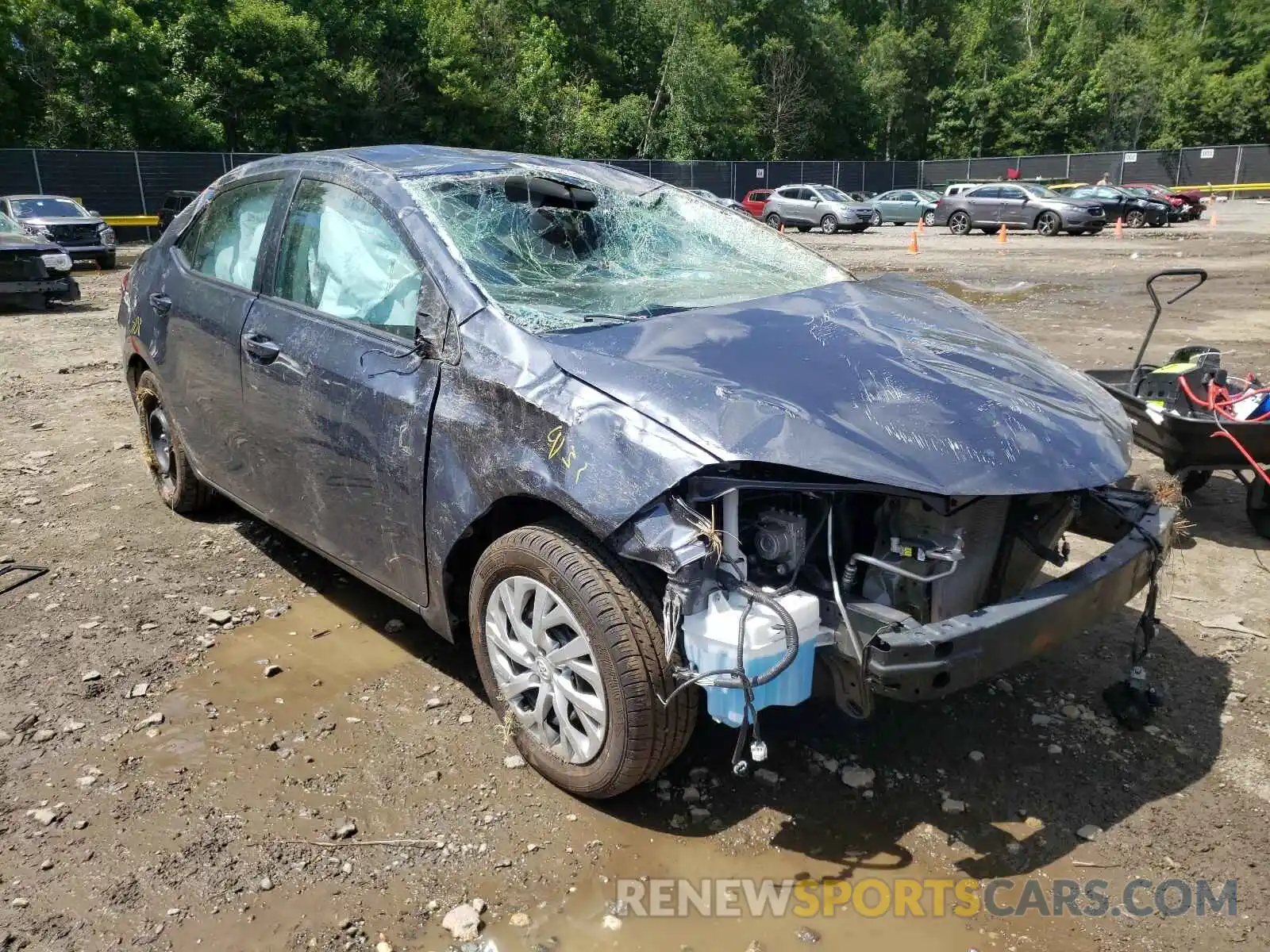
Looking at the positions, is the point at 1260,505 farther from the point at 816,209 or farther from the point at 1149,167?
the point at 1149,167

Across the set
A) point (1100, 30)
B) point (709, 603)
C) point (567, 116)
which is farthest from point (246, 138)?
point (1100, 30)

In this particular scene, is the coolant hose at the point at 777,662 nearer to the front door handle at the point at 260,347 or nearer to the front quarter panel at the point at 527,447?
the front quarter panel at the point at 527,447

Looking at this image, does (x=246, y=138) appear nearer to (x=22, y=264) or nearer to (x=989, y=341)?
(x=22, y=264)

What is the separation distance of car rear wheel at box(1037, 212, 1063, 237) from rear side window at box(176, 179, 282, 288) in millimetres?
27325

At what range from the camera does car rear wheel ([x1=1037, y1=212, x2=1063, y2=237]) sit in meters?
27.5

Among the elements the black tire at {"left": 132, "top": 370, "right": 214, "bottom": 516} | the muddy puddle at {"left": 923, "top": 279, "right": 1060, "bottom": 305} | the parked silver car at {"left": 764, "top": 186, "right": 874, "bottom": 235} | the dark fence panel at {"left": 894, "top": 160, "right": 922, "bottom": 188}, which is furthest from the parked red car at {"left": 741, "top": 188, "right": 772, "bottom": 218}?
the black tire at {"left": 132, "top": 370, "right": 214, "bottom": 516}

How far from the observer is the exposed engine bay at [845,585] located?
2441 mm

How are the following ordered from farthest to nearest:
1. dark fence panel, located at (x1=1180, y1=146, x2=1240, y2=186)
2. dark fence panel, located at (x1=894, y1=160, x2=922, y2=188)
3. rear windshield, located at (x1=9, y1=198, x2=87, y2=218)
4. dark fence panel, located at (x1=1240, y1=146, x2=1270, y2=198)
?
dark fence panel, located at (x1=894, y1=160, x2=922, y2=188), dark fence panel, located at (x1=1180, y1=146, x2=1240, y2=186), dark fence panel, located at (x1=1240, y1=146, x2=1270, y2=198), rear windshield, located at (x1=9, y1=198, x2=87, y2=218)

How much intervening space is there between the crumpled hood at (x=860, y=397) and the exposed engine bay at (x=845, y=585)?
12cm

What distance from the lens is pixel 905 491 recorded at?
8.39 feet

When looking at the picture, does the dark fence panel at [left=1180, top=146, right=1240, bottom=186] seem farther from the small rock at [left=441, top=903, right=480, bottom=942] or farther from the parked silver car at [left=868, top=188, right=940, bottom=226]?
the small rock at [left=441, top=903, right=480, bottom=942]

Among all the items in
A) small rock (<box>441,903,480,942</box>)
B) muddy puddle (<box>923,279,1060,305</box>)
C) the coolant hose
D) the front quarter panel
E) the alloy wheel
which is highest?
the front quarter panel

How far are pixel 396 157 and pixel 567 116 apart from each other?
43233 millimetres

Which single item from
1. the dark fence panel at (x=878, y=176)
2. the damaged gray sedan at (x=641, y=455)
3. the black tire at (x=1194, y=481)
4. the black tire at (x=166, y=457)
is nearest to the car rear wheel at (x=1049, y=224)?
the dark fence panel at (x=878, y=176)
